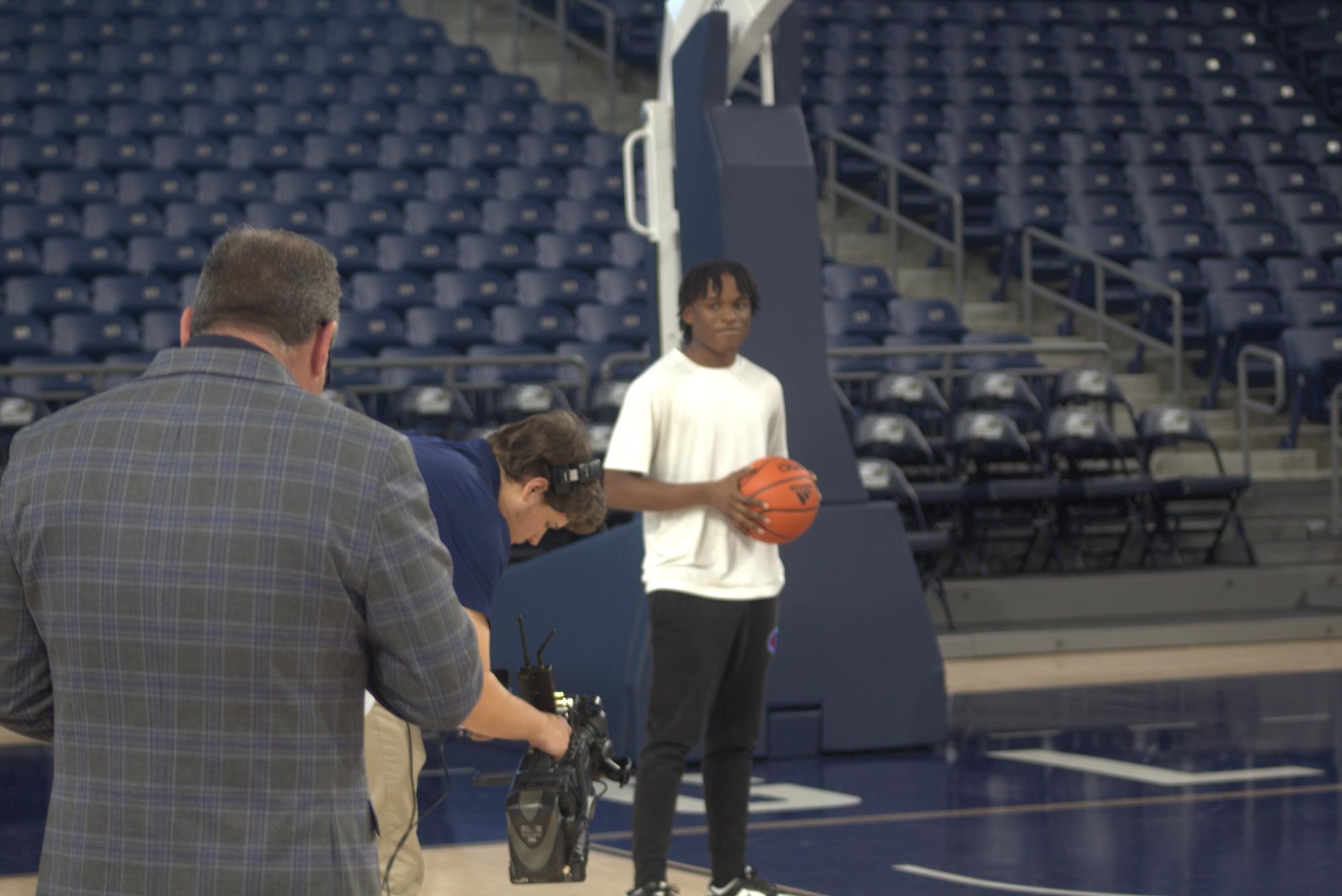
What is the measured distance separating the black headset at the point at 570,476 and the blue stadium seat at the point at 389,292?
9.47 metres

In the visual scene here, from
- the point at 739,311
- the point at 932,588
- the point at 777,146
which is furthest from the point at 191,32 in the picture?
the point at 739,311

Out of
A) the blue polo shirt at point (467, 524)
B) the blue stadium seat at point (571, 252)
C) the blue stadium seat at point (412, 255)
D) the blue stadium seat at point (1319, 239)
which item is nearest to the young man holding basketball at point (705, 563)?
the blue polo shirt at point (467, 524)

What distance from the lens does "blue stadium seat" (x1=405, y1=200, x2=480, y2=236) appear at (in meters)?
13.6

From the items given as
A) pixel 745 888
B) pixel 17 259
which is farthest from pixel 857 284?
pixel 745 888

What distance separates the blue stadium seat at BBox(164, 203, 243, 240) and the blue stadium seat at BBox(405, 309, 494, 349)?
211 centimetres

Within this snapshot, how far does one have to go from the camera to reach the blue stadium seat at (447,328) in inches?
467

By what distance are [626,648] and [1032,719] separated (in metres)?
2.13

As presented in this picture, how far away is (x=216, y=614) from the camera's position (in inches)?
70.9

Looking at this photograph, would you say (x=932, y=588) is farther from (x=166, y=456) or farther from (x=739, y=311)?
(x=166, y=456)

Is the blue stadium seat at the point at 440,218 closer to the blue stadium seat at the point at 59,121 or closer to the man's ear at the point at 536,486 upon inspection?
the blue stadium seat at the point at 59,121

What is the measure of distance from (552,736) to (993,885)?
2.44 m

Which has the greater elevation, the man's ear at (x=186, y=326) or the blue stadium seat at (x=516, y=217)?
the blue stadium seat at (x=516, y=217)

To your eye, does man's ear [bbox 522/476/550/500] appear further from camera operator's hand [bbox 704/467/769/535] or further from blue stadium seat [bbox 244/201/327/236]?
blue stadium seat [bbox 244/201/327/236]

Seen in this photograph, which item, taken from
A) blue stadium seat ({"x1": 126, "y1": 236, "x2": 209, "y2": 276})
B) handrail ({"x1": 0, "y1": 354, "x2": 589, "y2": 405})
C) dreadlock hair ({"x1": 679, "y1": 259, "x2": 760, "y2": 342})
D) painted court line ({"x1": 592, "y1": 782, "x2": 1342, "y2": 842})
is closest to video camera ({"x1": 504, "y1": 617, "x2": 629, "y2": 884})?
dreadlock hair ({"x1": 679, "y1": 259, "x2": 760, "y2": 342})
